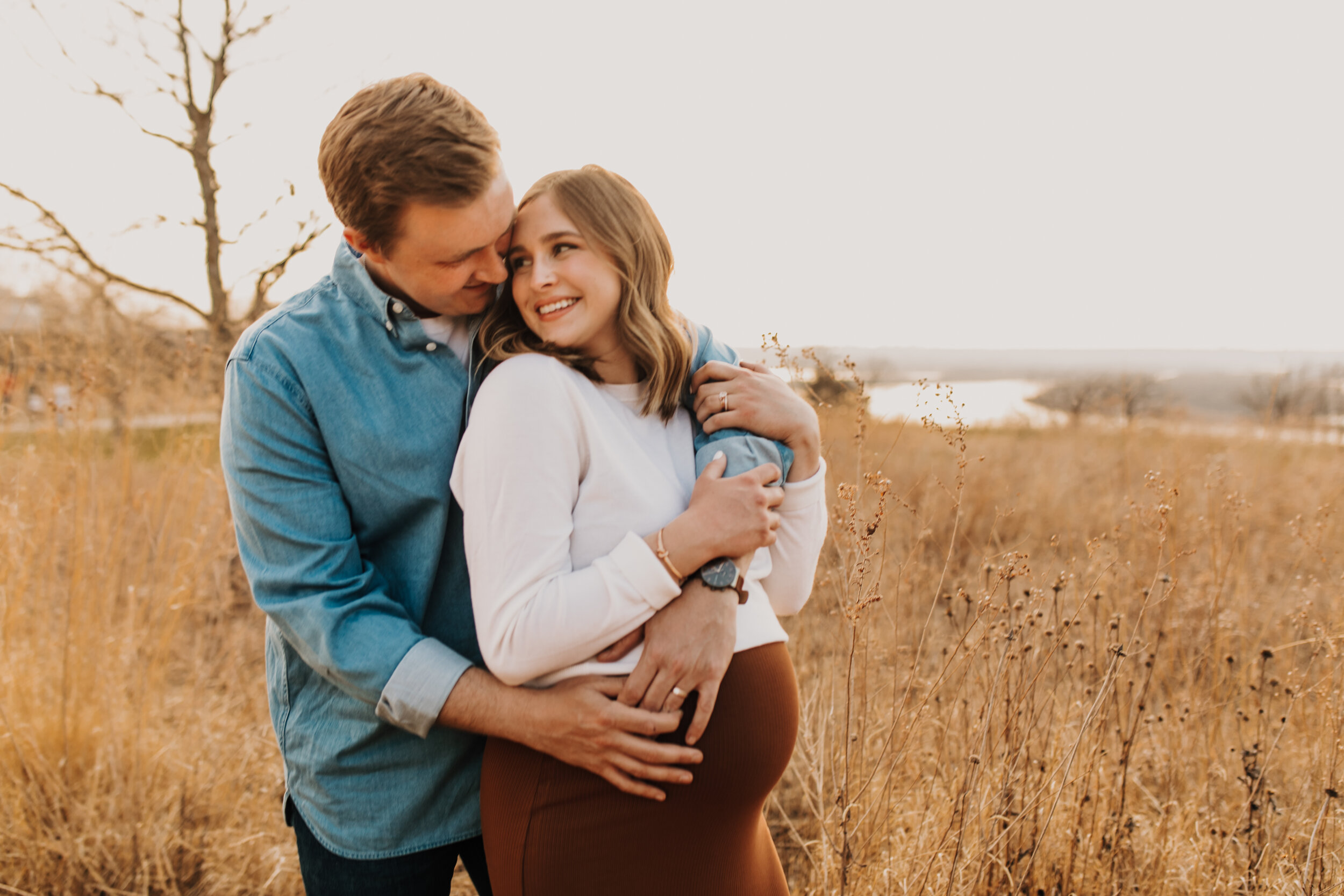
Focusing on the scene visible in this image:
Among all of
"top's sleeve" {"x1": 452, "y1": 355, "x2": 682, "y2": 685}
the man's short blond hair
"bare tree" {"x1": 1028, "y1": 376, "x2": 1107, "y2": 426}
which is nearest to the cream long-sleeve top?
"top's sleeve" {"x1": 452, "y1": 355, "x2": 682, "y2": 685}

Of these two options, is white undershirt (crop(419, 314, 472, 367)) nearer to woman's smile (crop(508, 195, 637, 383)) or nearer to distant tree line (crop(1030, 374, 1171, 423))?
woman's smile (crop(508, 195, 637, 383))

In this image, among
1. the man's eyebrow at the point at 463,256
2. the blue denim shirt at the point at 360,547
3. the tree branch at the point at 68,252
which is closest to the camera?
the blue denim shirt at the point at 360,547

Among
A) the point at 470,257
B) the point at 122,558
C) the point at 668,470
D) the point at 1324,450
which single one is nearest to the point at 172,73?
the point at 122,558

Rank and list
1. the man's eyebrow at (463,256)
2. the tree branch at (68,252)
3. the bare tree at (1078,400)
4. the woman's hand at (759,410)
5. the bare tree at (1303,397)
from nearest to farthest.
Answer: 1. the man's eyebrow at (463,256)
2. the woman's hand at (759,410)
3. the tree branch at (68,252)
4. the bare tree at (1303,397)
5. the bare tree at (1078,400)

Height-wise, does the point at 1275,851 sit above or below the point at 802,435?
below

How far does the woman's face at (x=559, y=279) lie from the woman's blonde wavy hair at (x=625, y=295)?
0.06ft

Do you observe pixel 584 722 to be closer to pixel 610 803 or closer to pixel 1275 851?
pixel 610 803

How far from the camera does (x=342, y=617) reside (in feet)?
4.19

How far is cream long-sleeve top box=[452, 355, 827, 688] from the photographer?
1.18 m

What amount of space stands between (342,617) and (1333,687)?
2261mm

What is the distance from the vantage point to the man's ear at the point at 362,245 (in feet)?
4.60

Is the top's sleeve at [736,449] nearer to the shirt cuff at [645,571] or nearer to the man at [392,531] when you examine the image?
the man at [392,531]

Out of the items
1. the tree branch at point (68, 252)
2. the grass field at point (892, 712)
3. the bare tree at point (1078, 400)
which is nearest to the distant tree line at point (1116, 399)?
the bare tree at point (1078, 400)

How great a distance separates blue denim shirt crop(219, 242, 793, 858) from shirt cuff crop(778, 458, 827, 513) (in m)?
0.06
